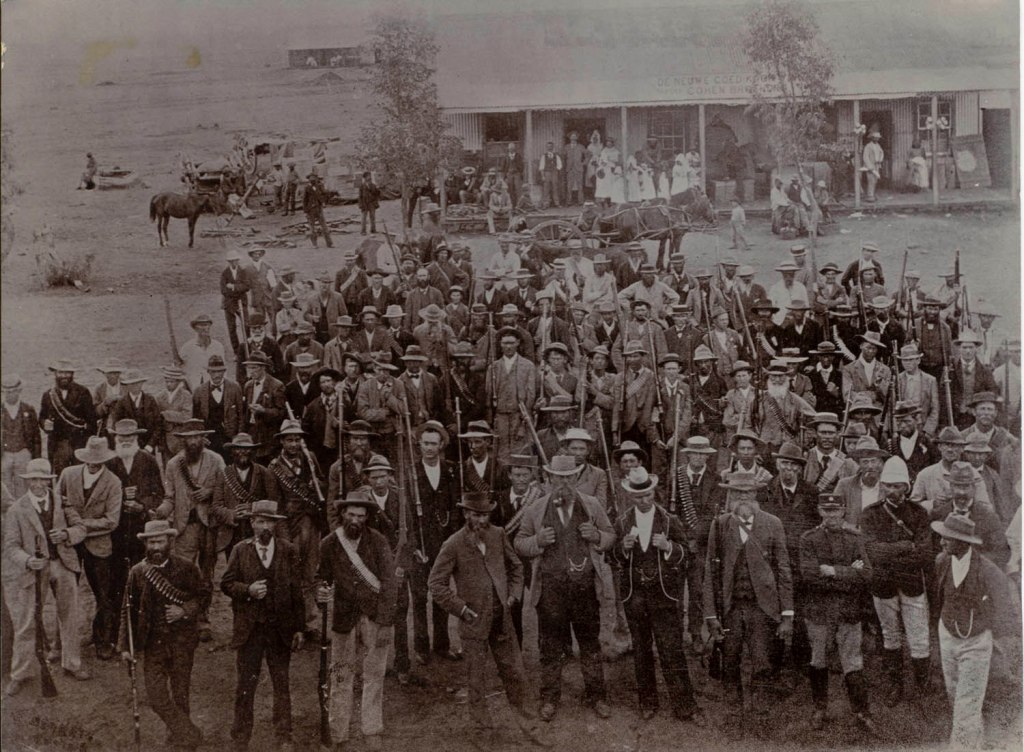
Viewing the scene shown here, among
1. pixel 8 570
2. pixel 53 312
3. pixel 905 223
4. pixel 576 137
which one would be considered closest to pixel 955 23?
pixel 905 223

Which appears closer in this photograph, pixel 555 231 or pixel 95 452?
pixel 95 452

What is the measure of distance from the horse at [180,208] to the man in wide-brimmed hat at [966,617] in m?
5.73

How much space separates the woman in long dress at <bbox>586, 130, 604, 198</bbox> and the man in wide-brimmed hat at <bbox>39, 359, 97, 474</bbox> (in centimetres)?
402

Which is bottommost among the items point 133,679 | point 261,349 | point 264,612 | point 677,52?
point 133,679

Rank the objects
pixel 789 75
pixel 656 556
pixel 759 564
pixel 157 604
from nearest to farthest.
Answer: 1. pixel 656 556
2. pixel 759 564
3. pixel 157 604
4. pixel 789 75

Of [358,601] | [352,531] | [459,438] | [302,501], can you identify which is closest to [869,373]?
[459,438]

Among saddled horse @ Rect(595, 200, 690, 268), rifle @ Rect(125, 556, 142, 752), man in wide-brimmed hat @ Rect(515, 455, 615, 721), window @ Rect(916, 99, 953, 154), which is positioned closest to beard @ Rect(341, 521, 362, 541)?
man in wide-brimmed hat @ Rect(515, 455, 615, 721)

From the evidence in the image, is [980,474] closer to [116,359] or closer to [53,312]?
[116,359]

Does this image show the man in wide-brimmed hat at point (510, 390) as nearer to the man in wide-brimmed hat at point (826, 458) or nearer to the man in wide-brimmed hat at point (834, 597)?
the man in wide-brimmed hat at point (826, 458)

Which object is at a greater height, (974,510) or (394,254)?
(394,254)

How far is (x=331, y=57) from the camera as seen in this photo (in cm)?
806

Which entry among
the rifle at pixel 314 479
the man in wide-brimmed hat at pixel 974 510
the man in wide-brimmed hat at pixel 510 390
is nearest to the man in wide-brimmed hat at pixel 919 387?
the man in wide-brimmed hat at pixel 974 510

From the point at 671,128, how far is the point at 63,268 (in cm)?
466

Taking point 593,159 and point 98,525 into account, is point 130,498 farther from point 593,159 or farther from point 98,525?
point 593,159
